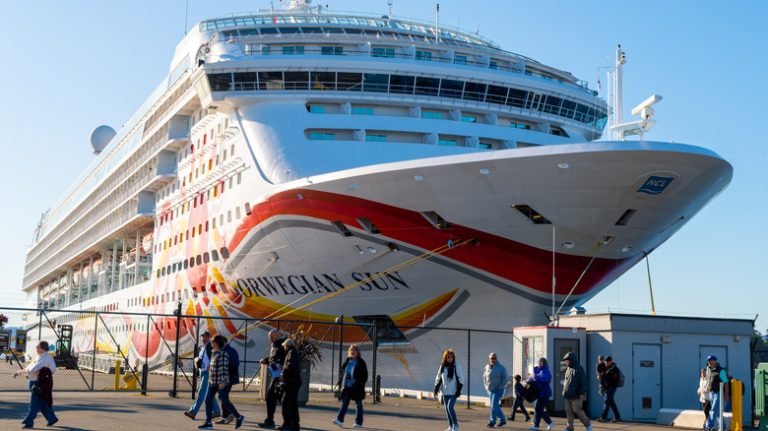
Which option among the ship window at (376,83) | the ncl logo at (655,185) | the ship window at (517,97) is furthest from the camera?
the ship window at (517,97)

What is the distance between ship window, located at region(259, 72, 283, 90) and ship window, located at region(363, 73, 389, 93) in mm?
2365

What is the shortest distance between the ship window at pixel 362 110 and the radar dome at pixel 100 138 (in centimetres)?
4519

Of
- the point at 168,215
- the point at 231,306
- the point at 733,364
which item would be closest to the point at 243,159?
the point at 231,306

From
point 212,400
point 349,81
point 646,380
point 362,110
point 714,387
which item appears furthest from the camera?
point 349,81

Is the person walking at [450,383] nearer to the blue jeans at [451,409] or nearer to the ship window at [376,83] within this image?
the blue jeans at [451,409]

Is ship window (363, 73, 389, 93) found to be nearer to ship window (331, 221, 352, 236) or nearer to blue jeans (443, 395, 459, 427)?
ship window (331, 221, 352, 236)

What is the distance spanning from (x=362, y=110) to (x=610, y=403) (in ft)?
38.7

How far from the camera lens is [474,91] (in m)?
24.8

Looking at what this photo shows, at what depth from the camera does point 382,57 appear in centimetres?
2558

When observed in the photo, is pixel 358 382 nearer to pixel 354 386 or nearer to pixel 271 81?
pixel 354 386

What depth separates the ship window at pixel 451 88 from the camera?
2456cm

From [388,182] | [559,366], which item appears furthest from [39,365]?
[559,366]

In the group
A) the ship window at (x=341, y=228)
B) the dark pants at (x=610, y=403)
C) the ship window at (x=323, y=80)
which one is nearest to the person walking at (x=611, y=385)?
the dark pants at (x=610, y=403)

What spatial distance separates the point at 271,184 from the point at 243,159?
2152 millimetres
